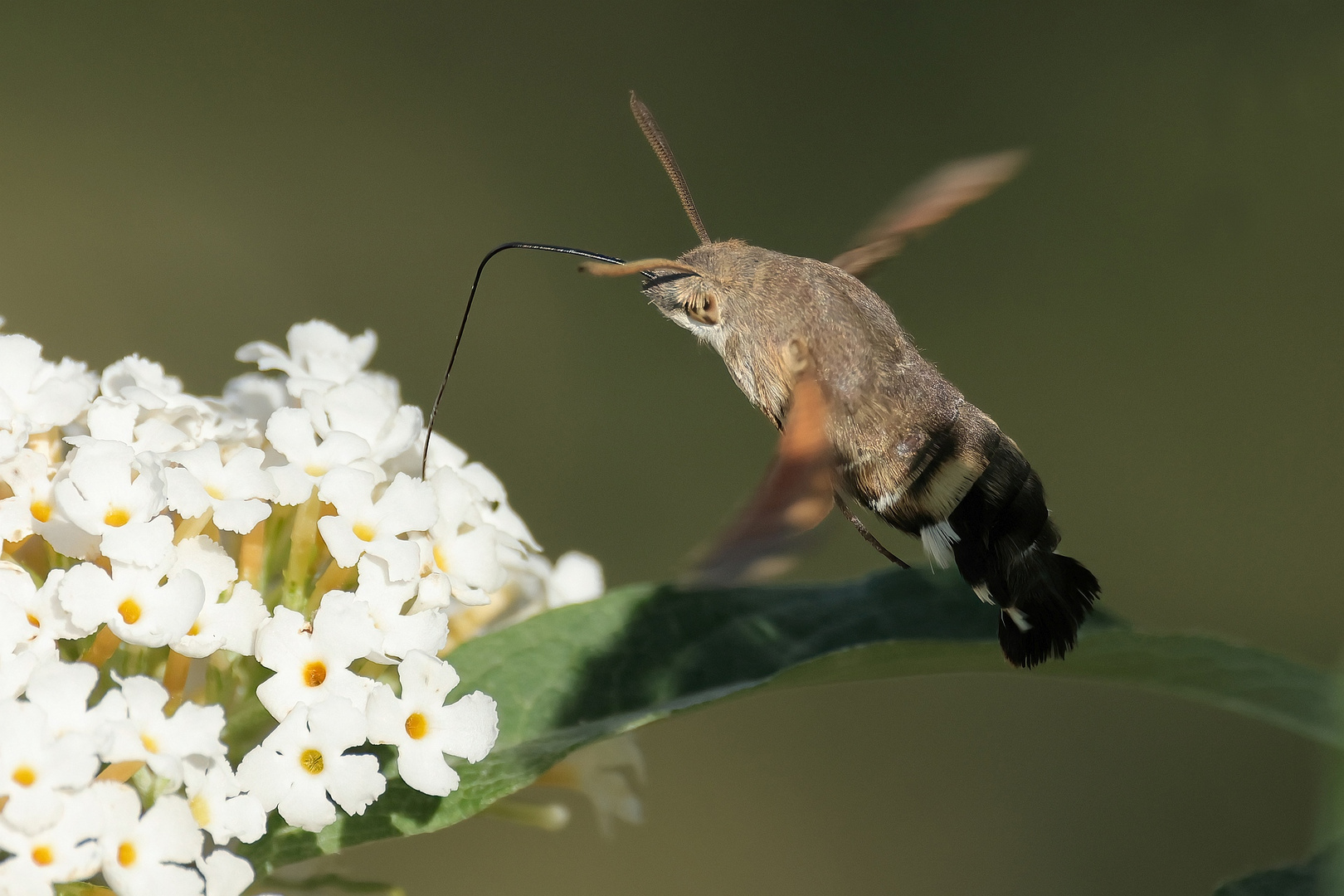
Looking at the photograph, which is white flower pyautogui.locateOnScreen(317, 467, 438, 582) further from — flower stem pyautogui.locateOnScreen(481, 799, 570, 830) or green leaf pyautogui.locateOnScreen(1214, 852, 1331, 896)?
green leaf pyautogui.locateOnScreen(1214, 852, 1331, 896)

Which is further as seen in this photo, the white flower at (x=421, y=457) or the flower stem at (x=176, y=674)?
the white flower at (x=421, y=457)

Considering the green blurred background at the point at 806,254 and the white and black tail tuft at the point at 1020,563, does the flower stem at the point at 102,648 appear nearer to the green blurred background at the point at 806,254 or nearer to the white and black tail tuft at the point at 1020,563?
the white and black tail tuft at the point at 1020,563

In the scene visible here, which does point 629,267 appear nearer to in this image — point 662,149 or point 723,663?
point 662,149

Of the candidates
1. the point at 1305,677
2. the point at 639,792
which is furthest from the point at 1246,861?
the point at 1305,677

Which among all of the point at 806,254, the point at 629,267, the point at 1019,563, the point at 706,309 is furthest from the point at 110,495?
the point at 806,254

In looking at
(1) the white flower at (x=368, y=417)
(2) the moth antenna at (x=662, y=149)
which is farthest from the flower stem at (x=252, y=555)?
(2) the moth antenna at (x=662, y=149)

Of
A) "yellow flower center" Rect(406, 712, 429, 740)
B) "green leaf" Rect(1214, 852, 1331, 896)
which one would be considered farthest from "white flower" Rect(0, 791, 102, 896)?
"green leaf" Rect(1214, 852, 1331, 896)
